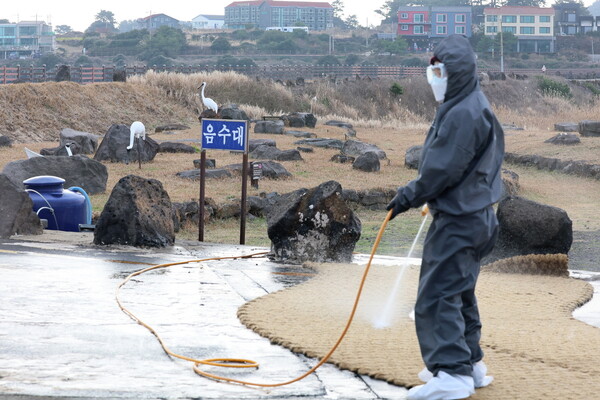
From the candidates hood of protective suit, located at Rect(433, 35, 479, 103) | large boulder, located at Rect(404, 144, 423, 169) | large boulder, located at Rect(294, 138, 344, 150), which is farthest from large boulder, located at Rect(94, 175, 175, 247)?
large boulder, located at Rect(294, 138, 344, 150)

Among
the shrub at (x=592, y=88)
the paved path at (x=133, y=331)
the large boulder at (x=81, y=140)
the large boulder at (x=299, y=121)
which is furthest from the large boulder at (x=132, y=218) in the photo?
the shrub at (x=592, y=88)

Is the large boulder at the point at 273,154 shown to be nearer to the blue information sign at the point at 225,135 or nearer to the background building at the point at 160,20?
the blue information sign at the point at 225,135

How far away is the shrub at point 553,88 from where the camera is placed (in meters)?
69.4

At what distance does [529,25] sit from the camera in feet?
418

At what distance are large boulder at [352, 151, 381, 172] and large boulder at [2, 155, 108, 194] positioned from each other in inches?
274

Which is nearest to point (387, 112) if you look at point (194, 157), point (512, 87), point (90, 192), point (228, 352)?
point (512, 87)

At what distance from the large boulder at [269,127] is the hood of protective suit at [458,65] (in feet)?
93.6

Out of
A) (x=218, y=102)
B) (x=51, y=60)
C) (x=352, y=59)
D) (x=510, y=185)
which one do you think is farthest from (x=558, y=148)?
(x=352, y=59)

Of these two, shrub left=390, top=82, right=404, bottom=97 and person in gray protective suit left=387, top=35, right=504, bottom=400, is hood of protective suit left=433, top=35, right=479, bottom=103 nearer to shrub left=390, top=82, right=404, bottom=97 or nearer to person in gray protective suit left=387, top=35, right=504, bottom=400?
person in gray protective suit left=387, top=35, right=504, bottom=400

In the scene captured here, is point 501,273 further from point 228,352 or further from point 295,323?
point 228,352

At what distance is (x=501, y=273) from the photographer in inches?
391

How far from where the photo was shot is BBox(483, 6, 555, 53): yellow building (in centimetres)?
12550

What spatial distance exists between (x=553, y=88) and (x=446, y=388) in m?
68.7

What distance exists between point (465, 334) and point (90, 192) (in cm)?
1451
